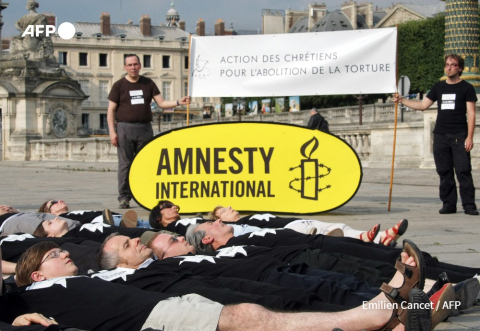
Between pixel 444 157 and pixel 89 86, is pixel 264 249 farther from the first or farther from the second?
pixel 89 86

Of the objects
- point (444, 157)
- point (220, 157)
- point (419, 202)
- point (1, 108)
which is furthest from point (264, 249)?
point (1, 108)

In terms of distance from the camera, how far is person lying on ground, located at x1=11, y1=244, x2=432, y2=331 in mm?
3365

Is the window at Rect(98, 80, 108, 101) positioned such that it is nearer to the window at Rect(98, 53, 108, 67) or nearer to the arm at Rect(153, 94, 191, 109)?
the window at Rect(98, 53, 108, 67)

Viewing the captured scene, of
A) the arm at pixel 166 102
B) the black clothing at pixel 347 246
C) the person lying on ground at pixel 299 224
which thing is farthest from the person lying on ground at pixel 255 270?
the arm at pixel 166 102

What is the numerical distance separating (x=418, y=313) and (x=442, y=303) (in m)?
0.50

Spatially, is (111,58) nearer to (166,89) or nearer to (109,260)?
(166,89)

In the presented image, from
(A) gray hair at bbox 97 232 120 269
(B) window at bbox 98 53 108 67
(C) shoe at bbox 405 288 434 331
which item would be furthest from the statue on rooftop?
(B) window at bbox 98 53 108 67

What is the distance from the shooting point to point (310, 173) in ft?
28.4

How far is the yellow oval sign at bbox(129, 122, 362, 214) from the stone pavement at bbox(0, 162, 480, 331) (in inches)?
14.1

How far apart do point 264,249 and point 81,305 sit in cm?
159

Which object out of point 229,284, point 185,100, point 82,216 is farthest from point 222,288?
point 185,100

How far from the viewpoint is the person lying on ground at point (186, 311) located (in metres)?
3.37

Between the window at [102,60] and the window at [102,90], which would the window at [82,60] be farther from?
the window at [102,90]

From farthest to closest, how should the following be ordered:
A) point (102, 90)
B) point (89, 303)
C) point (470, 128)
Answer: point (102, 90) → point (470, 128) → point (89, 303)
